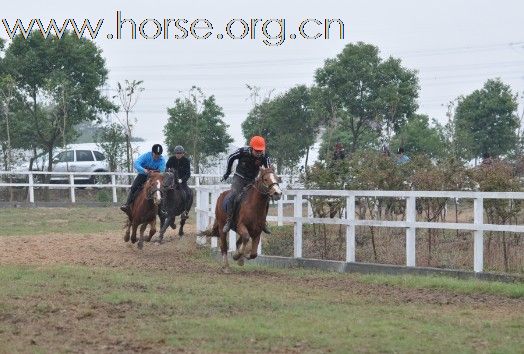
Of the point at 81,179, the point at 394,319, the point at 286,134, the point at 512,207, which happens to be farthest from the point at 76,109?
the point at 394,319

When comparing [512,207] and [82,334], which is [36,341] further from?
[512,207]

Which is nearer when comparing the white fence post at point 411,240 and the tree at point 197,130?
the white fence post at point 411,240

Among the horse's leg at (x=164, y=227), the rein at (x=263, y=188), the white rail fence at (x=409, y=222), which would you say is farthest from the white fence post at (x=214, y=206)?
the rein at (x=263, y=188)

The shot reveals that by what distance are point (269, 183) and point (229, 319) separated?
5.98 meters

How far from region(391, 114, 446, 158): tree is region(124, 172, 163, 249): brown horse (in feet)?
70.2

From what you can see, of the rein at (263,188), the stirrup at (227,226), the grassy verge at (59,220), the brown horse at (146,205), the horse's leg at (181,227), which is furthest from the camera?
the grassy verge at (59,220)

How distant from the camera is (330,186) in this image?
2247 centimetres

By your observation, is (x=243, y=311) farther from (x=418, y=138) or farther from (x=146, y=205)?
(x=418, y=138)

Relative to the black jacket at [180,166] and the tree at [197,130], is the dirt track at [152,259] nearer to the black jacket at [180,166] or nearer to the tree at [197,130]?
the black jacket at [180,166]

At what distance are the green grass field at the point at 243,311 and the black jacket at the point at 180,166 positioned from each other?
4395 millimetres

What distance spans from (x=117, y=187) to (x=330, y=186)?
2329 centimetres

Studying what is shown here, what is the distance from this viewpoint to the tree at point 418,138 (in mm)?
45625

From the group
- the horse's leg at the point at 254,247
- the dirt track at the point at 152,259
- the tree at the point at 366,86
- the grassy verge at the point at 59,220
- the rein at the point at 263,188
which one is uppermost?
the tree at the point at 366,86

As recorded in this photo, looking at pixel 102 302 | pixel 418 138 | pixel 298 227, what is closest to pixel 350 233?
pixel 298 227
